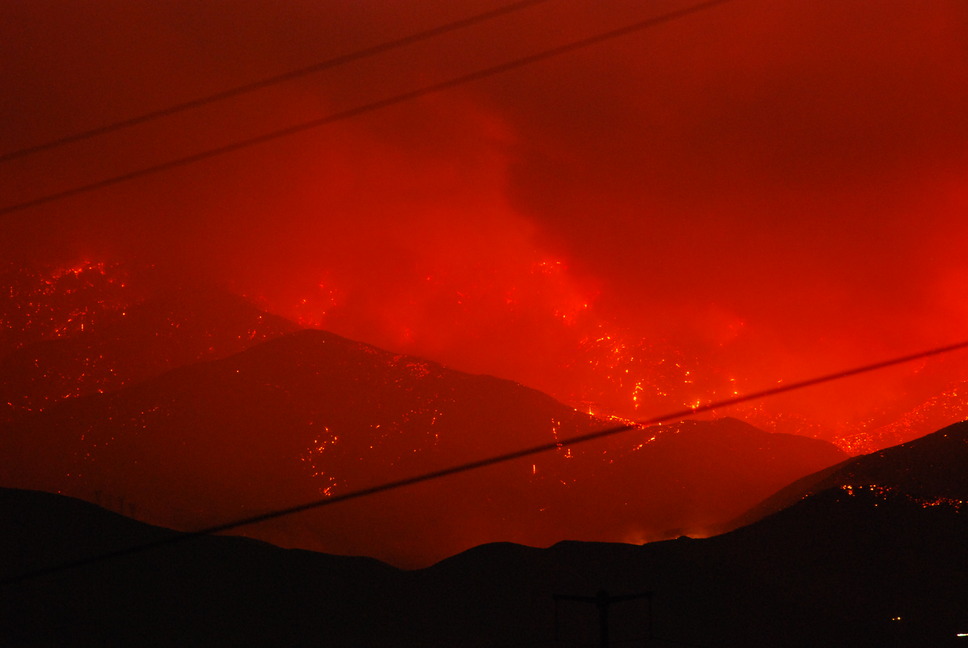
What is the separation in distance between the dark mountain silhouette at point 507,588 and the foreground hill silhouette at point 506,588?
0.14 feet

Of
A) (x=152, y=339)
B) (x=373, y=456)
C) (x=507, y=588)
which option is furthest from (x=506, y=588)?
(x=152, y=339)

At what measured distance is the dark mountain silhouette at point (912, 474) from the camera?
2931 centimetres

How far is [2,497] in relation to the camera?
91.5 feet

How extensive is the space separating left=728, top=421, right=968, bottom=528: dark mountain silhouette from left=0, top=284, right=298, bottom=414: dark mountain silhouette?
3355cm

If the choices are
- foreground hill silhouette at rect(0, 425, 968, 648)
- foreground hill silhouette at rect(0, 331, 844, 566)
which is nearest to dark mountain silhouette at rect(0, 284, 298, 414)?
foreground hill silhouette at rect(0, 331, 844, 566)

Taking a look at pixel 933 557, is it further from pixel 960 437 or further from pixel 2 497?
pixel 2 497

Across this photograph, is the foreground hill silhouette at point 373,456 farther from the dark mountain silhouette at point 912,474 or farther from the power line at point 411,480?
the power line at point 411,480

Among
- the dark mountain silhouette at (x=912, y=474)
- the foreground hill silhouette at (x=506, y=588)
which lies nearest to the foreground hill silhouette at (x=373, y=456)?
the dark mountain silhouette at (x=912, y=474)

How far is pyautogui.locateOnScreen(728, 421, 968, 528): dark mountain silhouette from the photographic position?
96.2 ft

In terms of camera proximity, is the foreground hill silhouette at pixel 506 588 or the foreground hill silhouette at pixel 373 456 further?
the foreground hill silhouette at pixel 373 456

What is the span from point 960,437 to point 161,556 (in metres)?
30.7

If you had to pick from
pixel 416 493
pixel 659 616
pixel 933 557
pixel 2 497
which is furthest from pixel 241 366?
pixel 933 557

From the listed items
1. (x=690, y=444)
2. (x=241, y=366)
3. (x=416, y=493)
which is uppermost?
(x=241, y=366)

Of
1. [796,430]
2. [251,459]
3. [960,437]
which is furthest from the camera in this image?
[796,430]
